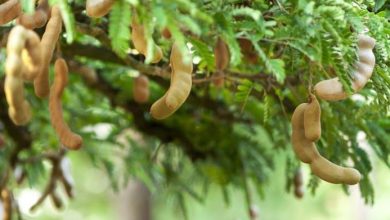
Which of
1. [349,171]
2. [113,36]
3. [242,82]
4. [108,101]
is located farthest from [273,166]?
[113,36]

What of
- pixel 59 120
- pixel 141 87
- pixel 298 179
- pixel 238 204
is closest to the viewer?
pixel 59 120

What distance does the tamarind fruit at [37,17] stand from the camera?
2.35ft

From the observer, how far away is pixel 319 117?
Answer: 783mm

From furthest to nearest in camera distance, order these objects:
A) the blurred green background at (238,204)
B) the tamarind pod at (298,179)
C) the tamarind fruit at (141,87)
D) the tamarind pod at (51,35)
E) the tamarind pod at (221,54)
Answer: the blurred green background at (238,204) < the tamarind pod at (298,179) < the tamarind fruit at (141,87) < the tamarind pod at (221,54) < the tamarind pod at (51,35)

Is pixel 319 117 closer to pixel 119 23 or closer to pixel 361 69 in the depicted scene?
pixel 361 69

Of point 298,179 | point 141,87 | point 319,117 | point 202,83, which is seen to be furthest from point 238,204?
point 319,117

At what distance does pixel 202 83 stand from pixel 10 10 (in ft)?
1.55

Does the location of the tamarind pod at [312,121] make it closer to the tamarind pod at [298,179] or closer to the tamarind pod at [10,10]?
the tamarind pod at [10,10]

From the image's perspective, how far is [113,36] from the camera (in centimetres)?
65

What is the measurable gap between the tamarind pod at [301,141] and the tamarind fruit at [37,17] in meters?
0.27

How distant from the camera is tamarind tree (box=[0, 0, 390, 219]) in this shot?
2.35 ft

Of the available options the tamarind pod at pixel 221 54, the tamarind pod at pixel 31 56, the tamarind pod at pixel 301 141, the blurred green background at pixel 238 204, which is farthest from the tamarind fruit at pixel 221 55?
the blurred green background at pixel 238 204

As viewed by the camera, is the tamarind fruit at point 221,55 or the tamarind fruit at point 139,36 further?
the tamarind fruit at point 221,55

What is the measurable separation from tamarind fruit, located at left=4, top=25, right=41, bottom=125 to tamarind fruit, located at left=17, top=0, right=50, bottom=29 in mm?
86
